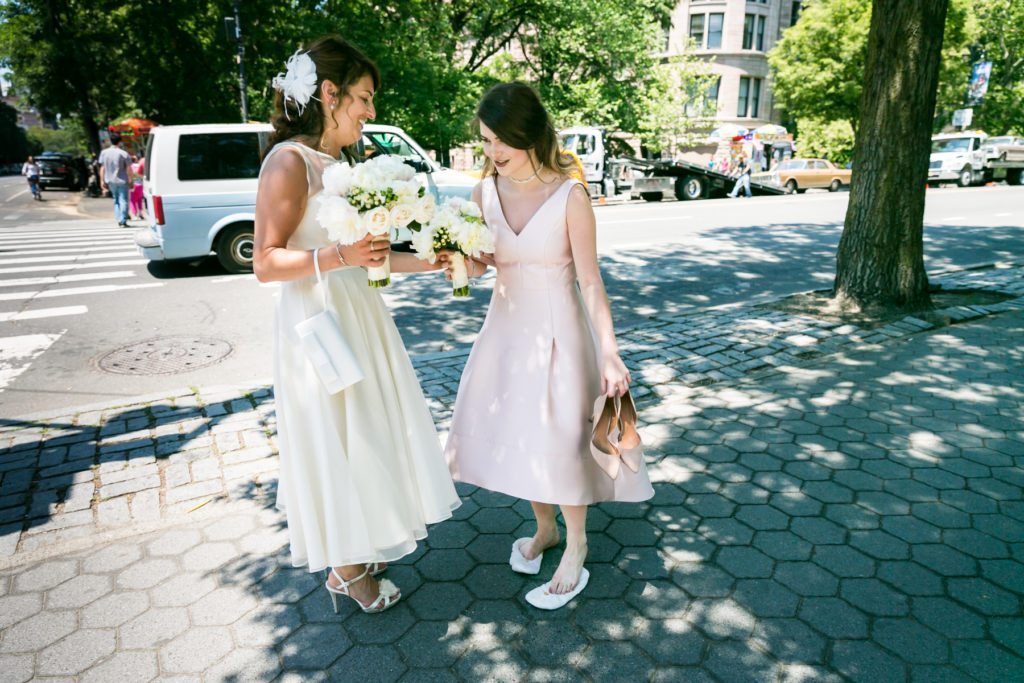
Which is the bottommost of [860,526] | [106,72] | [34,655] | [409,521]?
[34,655]

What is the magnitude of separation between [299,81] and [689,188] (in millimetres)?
22273

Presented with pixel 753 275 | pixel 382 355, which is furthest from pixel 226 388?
pixel 753 275

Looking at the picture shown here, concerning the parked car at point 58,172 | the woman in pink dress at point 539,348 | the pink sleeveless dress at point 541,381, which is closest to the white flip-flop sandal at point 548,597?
the woman in pink dress at point 539,348

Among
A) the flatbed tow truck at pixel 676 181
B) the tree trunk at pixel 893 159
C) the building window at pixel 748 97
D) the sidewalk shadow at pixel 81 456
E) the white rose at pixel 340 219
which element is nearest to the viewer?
the white rose at pixel 340 219

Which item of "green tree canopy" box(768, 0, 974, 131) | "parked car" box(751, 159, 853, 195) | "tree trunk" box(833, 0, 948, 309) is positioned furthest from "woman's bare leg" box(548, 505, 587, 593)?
"green tree canopy" box(768, 0, 974, 131)

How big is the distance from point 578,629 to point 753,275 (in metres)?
7.66

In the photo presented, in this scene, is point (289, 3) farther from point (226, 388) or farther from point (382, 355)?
point (382, 355)

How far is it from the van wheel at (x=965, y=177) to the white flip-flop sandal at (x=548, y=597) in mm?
33176

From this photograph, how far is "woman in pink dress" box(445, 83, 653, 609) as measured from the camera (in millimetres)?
2436

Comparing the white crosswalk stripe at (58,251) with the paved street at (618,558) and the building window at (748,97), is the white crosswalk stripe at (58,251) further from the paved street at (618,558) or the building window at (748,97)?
the building window at (748,97)

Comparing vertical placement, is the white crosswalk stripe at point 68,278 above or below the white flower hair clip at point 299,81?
below

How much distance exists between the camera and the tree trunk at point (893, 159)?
19.0 feet

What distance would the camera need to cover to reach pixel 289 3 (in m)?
20.3

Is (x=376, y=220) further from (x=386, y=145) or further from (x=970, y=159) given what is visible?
(x=970, y=159)
